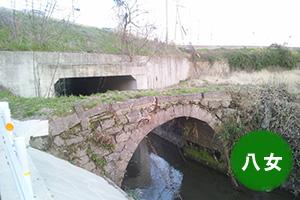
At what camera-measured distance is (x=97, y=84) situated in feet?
41.3

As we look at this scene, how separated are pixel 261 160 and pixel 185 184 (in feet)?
9.29

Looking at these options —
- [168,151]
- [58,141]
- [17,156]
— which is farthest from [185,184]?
[17,156]

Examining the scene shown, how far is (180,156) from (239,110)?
10.3 feet

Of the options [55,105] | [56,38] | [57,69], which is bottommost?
[55,105]

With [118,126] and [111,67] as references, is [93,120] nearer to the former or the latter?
[118,126]

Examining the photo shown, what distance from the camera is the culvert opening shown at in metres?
11.6

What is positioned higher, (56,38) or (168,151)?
(56,38)

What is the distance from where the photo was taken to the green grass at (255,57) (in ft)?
57.1

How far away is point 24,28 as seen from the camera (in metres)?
11.0

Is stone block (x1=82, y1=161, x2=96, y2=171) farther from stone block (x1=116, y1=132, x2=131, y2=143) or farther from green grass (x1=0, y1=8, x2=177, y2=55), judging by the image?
green grass (x1=0, y1=8, x2=177, y2=55)

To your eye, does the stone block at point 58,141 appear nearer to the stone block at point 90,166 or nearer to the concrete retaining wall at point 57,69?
the stone block at point 90,166

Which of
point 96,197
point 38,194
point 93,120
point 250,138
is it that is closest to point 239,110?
point 250,138

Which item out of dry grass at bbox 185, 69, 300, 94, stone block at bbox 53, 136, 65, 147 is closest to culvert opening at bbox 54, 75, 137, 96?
dry grass at bbox 185, 69, 300, 94

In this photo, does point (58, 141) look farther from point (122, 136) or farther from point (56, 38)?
point (56, 38)
